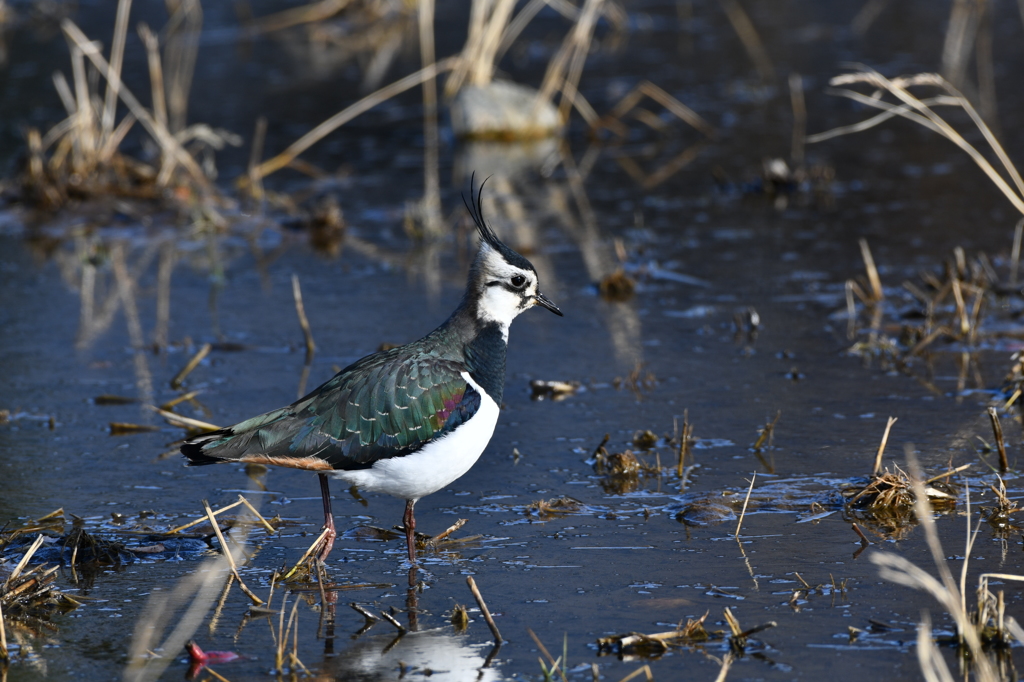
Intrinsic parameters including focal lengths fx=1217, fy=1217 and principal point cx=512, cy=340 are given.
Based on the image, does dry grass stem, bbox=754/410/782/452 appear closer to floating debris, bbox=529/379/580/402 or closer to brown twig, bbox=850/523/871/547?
brown twig, bbox=850/523/871/547

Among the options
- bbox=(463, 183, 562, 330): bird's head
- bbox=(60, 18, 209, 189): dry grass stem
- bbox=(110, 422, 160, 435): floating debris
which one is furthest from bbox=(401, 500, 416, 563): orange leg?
bbox=(60, 18, 209, 189): dry grass stem

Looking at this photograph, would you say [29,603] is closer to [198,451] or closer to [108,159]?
[198,451]

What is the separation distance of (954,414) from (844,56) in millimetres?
10034

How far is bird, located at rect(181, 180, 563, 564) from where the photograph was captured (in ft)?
15.5

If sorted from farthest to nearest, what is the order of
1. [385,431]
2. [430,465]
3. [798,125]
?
1. [798,125]
2. [385,431]
3. [430,465]

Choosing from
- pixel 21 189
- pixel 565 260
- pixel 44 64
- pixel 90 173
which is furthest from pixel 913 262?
pixel 44 64

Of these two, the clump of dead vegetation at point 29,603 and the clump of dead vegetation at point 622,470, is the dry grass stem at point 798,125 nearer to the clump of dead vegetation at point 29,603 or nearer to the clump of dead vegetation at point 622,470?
the clump of dead vegetation at point 622,470

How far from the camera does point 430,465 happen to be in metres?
4.69

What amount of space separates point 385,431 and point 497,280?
33.4 inches

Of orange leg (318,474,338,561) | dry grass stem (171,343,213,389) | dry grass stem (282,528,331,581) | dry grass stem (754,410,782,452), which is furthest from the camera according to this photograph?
dry grass stem (171,343,213,389)

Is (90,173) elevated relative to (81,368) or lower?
elevated

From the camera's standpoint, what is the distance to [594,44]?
1711cm

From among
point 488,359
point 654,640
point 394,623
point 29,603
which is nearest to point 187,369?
point 488,359

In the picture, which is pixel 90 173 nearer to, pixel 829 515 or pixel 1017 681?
pixel 829 515
